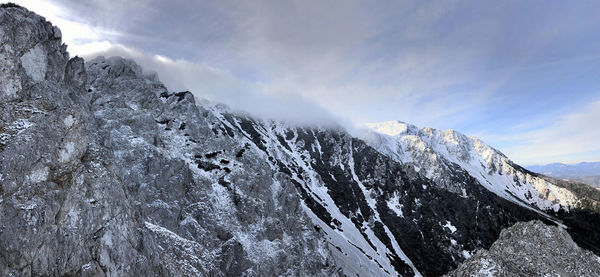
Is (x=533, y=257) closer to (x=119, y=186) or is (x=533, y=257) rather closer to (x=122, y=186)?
(x=119, y=186)

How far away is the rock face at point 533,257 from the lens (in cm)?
2027

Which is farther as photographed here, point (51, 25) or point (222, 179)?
point (222, 179)

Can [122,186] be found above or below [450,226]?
above

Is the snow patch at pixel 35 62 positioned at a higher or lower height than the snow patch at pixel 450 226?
higher

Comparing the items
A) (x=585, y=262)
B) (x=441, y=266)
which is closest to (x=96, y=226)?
(x=585, y=262)

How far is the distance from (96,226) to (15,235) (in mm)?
5882

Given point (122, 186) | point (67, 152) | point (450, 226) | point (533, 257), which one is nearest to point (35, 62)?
point (67, 152)

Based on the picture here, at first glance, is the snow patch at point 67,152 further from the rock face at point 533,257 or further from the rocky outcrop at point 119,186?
the rock face at point 533,257

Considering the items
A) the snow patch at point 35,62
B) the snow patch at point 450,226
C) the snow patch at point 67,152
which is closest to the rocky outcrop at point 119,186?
the snow patch at point 67,152

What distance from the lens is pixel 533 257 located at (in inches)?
874

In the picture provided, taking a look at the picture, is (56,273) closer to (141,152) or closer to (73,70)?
(141,152)

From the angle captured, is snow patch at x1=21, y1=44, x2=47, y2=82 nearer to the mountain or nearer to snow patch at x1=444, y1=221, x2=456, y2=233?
the mountain

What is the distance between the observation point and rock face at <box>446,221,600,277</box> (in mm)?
20266

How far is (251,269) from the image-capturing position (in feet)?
167
